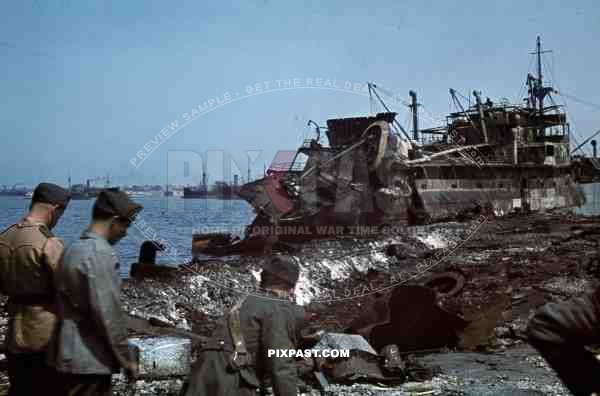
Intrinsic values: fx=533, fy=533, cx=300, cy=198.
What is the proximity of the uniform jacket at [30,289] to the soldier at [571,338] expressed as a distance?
3.17m

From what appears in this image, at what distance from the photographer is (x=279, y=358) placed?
137 inches

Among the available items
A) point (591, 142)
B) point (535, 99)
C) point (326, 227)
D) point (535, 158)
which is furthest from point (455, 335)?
point (591, 142)

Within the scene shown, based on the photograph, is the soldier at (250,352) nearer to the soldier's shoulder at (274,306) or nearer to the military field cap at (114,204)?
the soldier's shoulder at (274,306)

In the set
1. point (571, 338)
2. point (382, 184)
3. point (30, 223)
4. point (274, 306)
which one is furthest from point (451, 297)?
point (382, 184)

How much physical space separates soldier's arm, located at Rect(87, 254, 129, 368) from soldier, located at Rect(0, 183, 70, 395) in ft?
2.58

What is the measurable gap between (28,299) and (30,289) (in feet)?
0.25

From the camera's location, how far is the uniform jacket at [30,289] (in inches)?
150

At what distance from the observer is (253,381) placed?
355 cm

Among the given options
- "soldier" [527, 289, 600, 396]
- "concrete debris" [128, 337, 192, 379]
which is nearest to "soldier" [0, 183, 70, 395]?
"concrete debris" [128, 337, 192, 379]

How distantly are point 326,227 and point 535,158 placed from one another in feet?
74.5

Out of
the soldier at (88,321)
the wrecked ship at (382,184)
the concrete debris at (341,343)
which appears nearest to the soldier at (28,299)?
the soldier at (88,321)

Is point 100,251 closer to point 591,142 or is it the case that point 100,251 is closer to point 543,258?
point 543,258

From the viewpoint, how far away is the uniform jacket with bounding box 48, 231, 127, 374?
10.4 ft

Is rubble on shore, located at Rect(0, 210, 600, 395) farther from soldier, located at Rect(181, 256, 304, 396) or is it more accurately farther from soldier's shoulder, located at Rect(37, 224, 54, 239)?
soldier's shoulder, located at Rect(37, 224, 54, 239)
